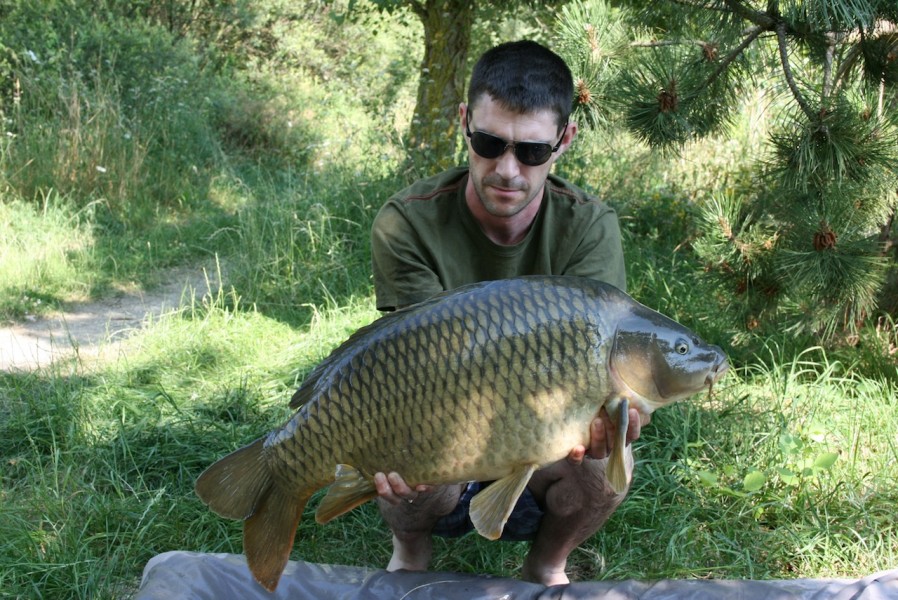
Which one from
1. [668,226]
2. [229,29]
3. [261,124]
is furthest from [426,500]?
[229,29]

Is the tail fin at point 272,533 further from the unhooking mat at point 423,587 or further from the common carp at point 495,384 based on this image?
the unhooking mat at point 423,587

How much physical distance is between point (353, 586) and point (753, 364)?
5.36ft

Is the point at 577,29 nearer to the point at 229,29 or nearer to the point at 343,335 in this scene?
the point at 343,335

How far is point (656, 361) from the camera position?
56.5 inches

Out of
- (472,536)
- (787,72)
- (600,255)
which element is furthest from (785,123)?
(472,536)

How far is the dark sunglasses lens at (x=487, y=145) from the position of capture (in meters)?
1.74

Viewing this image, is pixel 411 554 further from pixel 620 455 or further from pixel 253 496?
pixel 620 455

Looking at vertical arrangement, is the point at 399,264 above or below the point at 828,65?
below

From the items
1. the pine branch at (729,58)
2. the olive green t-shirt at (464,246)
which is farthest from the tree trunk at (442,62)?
the olive green t-shirt at (464,246)

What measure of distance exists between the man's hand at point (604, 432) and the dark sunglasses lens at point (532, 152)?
0.54 m

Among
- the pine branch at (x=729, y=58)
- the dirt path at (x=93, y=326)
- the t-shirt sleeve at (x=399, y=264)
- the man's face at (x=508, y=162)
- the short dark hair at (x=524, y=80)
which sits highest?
the pine branch at (x=729, y=58)

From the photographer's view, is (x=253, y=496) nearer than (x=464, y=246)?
Yes

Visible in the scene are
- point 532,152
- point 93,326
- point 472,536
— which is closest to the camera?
point 532,152

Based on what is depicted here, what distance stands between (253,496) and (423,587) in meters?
0.43
